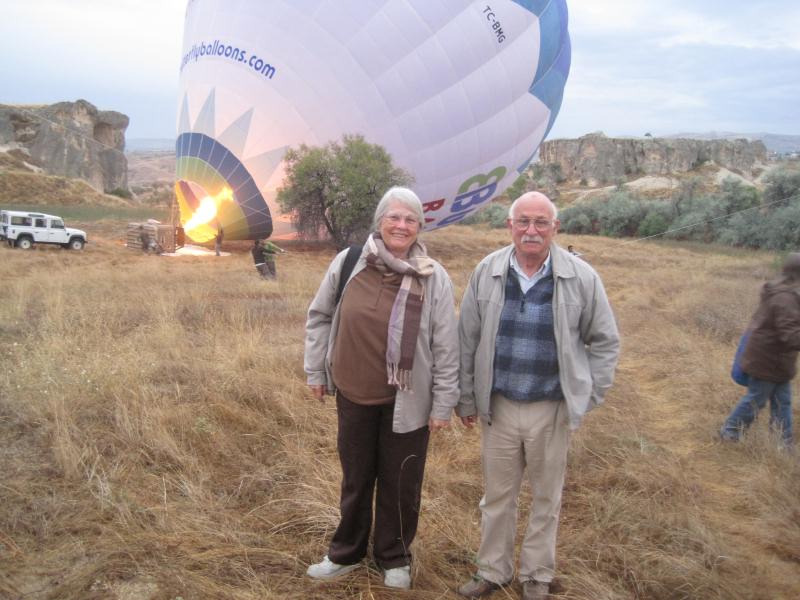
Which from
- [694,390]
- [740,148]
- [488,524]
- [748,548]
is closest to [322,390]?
[488,524]

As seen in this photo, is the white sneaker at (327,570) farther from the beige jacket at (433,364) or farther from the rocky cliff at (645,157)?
the rocky cliff at (645,157)

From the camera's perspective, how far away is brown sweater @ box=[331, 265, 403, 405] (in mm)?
2408

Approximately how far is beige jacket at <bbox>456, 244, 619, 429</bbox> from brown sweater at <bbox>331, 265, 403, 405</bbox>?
1.10 feet

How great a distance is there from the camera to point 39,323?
6.14 metres

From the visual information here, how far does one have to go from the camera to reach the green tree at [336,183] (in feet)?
45.3

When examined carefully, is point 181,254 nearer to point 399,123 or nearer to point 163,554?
point 399,123

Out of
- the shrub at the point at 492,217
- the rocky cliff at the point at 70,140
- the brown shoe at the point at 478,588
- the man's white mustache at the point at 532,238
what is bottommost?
the brown shoe at the point at 478,588

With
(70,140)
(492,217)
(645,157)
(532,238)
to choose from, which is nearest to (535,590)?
(532,238)

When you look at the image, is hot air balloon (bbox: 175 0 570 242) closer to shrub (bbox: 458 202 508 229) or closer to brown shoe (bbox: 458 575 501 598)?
brown shoe (bbox: 458 575 501 598)

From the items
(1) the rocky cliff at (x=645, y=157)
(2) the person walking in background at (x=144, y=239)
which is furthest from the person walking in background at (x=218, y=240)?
(1) the rocky cliff at (x=645, y=157)

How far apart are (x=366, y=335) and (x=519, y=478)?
2.88 feet

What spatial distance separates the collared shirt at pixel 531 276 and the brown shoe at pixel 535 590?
119 cm

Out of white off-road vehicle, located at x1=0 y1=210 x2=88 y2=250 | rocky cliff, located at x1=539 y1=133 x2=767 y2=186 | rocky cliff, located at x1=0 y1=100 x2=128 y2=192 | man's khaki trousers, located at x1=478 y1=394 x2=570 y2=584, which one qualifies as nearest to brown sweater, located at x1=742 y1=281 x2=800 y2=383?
man's khaki trousers, located at x1=478 y1=394 x2=570 y2=584

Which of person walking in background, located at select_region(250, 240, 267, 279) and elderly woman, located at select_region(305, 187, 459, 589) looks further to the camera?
person walking in background, located at select_region(250, 240, 267, 279)
